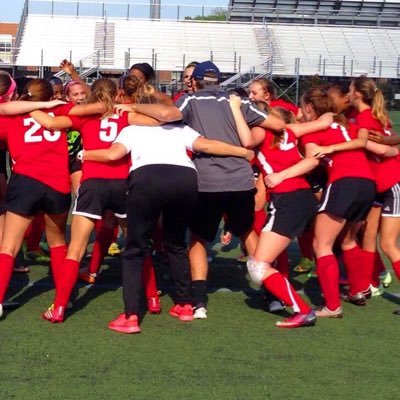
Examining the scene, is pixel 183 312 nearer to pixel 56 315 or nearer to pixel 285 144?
pixel 56 315

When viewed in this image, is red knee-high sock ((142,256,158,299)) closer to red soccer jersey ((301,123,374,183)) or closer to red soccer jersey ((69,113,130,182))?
red soccer jersey ((69,113,130,182))

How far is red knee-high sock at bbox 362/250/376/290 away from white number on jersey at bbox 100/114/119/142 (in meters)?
2.26

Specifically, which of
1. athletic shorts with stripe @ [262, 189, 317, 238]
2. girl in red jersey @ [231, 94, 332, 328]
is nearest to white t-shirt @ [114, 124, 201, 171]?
girl in red jersey @ [231, 94, 332, 328]

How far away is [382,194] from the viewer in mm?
6074

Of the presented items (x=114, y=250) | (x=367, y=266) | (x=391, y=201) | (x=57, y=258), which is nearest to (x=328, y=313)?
(x=367, y=266)

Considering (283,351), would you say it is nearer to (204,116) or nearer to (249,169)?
(249,169)

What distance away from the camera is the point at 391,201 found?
604cm

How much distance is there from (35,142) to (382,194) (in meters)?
2.70

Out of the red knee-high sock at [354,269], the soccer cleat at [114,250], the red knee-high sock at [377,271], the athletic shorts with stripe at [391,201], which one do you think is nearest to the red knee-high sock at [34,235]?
the soccer cleat at [114,250]

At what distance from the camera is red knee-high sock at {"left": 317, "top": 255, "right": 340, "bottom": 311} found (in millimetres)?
5609

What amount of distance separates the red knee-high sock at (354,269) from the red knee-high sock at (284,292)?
0.84 meters

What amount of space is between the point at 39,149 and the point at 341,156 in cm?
217

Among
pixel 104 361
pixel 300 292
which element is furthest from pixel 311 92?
pixel 104 361

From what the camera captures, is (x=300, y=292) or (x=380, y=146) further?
(x=300, y=292)
